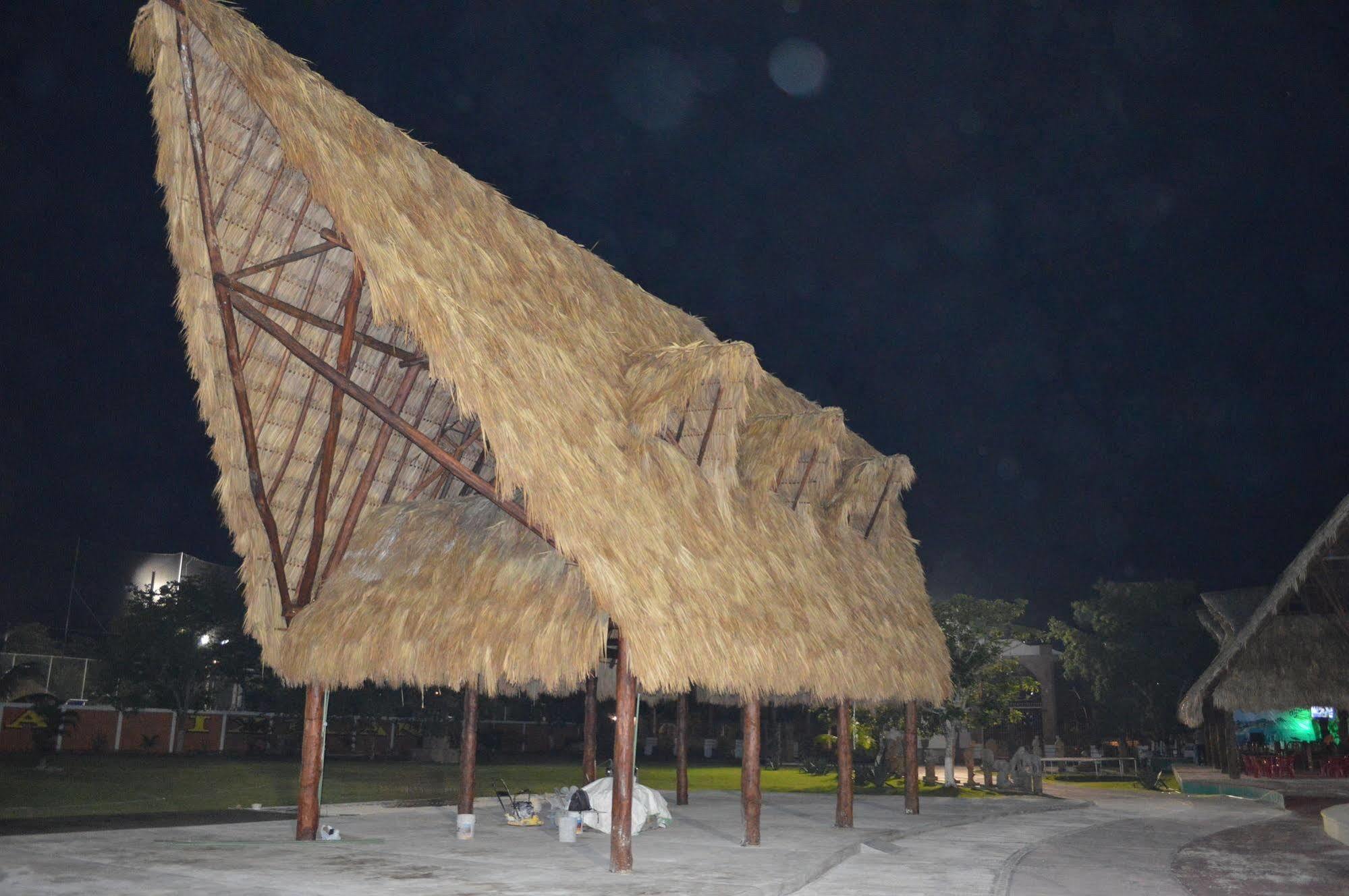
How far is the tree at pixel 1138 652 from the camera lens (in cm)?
3888

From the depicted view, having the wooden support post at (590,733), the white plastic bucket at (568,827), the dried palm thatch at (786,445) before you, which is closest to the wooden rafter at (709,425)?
the dried palm thatch at (786,445)

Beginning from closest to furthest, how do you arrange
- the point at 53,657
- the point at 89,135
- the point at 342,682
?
1. the point at 342,682
2. the point at 53,657
3. the point at 89,135

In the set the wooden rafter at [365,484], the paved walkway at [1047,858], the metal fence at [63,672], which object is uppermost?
the wooden rafter at [365,484]

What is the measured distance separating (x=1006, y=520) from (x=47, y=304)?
168 feet

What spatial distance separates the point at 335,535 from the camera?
13.5m

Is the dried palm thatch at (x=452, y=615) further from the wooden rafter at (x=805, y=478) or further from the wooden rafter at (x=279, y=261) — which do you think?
the wooden rafter at (x=805, y=478)

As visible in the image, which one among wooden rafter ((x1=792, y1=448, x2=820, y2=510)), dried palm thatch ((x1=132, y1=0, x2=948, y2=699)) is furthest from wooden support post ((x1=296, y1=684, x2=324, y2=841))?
wooden rafter ((x1=792, y1=448, x2=820, y2=510))

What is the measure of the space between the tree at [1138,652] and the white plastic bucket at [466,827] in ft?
111

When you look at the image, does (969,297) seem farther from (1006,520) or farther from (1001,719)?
(1001,719)

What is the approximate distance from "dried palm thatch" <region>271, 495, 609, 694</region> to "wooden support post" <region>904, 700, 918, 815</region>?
7.43 meters

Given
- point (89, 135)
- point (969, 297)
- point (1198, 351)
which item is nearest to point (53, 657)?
point (89, 135)

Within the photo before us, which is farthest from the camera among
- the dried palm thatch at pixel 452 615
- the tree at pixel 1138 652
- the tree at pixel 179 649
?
the tree at pixel 1138 652

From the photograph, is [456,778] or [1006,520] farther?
[1006,520]

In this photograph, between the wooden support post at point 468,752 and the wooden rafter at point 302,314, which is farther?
the wooden support post at point 468,752
